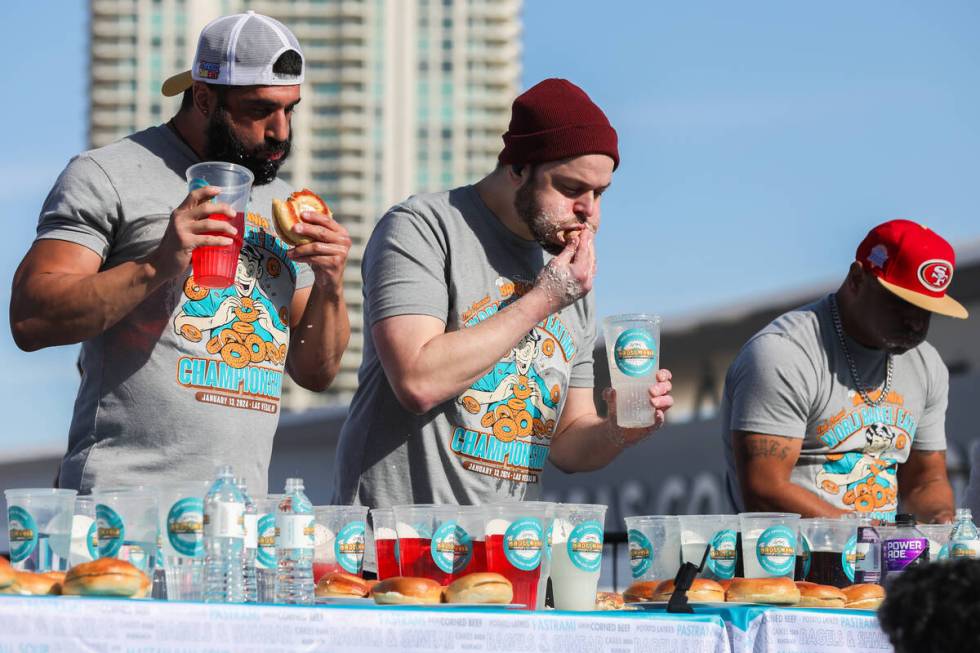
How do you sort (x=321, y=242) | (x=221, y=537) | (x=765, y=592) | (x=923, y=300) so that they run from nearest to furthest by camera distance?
(x=221, y=537) → (x=765, y=592) → (x=321, y=242) → (x=923, y=300)

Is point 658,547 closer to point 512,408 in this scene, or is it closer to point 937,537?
point 512,408

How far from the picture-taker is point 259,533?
8.57 ft

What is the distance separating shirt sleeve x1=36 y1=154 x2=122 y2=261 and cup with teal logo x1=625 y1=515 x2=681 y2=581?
1.47 meters

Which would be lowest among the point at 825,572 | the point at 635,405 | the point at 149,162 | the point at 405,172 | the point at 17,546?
the point at 825,572

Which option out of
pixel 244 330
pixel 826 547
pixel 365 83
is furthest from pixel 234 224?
pixel 365 83

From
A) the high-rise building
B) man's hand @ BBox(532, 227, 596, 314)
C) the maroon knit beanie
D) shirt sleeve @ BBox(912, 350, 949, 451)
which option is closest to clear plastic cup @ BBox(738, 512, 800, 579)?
man's hand @ BBox(532, 227, 596, 314)

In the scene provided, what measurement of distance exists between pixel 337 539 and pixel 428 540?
0.25 metres

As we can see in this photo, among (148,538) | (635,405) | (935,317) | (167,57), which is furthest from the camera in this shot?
(167,57)

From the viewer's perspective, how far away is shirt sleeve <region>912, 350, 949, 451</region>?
15.5 ft

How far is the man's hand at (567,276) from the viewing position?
10.9 ft

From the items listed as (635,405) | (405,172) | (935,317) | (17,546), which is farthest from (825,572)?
(405,172)

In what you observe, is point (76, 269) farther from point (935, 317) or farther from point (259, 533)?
point (935, 317)

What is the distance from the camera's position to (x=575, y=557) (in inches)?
111

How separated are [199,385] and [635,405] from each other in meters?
1.10
